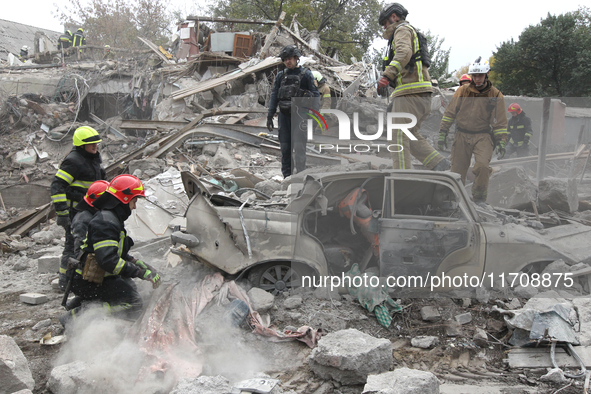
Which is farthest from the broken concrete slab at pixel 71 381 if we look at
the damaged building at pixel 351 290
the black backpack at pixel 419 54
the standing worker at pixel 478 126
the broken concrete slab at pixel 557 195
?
the broken concrete slab at pixel 557 195

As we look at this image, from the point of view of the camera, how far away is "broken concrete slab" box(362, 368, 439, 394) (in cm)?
256

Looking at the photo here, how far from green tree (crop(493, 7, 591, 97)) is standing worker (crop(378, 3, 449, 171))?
1923 centimetres

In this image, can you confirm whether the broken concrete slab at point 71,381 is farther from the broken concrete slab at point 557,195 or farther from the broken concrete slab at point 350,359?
the broken concrete slab at point 557,195

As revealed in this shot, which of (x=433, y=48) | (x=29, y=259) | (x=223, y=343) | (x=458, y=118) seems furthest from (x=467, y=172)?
(x=433, y=48)

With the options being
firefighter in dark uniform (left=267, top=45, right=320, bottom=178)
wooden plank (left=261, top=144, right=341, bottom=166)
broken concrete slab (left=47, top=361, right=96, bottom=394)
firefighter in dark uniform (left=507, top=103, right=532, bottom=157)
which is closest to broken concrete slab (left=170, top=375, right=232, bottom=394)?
broken concrete slab (left=47, top=361, right=96, bottom=394)

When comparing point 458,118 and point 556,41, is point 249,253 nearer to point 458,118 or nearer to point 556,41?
point 458,118

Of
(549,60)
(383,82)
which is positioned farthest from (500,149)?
(549,60)

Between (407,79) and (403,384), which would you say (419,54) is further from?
(403,384)

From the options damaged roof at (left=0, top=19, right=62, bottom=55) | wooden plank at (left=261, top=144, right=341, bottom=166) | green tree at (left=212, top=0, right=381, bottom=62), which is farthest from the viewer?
green tree at (left=212, top=0, right=381, bottom=62)

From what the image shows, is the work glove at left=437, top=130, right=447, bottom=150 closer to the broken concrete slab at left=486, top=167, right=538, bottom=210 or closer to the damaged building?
the damaged building

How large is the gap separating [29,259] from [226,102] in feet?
22.9

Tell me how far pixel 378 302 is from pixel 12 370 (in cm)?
278

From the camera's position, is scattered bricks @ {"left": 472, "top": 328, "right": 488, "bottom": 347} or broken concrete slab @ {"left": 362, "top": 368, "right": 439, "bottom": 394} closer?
broken concrete slab @ {"left": 362, "top": 368, "right": 439, "bottom": 394}

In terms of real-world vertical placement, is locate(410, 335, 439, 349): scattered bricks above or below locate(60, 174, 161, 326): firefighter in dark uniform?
below
